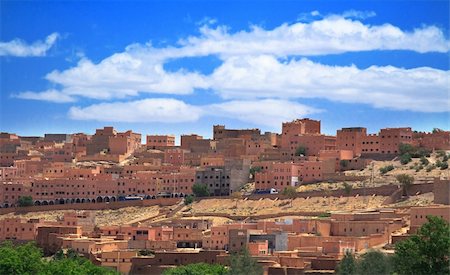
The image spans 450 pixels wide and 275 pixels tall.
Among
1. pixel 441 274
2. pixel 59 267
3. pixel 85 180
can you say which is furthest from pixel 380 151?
pixel 441 274

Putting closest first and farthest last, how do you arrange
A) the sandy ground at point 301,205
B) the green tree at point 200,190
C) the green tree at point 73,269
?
the green tree at point 73,269, the sandy ground at point 301,205, the green tree at point 200,190

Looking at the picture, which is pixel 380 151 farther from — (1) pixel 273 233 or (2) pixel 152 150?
(1) pixel 273 233

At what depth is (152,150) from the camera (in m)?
55.0

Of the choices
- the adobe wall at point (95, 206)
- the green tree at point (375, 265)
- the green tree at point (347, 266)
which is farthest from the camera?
the adobe wall at point (95, 206)

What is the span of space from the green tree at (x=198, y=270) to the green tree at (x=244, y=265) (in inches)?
23.8

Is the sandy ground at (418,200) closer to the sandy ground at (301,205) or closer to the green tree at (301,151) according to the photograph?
the sandy ground at (301,205)

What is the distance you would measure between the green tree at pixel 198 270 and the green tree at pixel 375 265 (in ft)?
13.3

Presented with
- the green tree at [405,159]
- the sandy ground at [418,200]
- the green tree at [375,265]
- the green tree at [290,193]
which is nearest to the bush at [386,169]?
the green tree at [405,159]

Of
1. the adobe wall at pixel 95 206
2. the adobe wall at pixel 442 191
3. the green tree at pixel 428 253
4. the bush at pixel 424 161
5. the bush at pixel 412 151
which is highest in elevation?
the bush at pixel 412 151

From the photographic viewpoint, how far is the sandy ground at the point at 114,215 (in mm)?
43438

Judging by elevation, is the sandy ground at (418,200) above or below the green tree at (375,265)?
above

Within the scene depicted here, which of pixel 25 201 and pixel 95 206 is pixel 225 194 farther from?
pixel 25 201

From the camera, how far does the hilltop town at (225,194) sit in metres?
32.8

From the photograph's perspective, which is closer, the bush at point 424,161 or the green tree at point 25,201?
the bush at point 424,161
